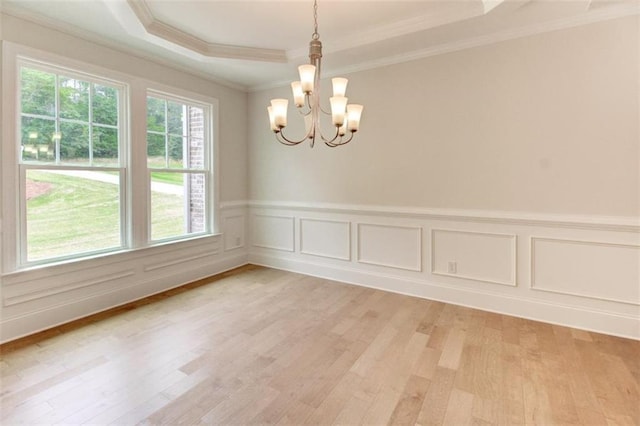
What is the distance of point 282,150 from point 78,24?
7.94 ft

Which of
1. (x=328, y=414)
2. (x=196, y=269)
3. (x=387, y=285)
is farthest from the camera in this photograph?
(x=196, y=269)

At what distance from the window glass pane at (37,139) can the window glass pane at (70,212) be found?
13cm

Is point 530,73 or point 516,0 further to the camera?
point 530,73

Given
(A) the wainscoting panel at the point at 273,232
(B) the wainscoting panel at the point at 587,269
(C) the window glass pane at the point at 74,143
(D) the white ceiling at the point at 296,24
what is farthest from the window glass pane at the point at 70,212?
(B) the wainscoting panel at the point at 587,269

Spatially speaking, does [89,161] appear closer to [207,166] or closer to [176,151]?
[176,151]

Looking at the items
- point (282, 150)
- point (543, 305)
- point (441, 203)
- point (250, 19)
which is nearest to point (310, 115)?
point (250, 19)

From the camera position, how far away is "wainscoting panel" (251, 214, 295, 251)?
14.6ft

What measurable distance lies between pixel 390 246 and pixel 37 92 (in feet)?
11.9

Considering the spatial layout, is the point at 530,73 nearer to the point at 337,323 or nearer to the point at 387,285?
the point at 387,285

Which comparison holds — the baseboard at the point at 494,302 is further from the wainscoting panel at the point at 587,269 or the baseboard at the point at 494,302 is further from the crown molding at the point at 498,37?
the crown molding at the point at 498,37

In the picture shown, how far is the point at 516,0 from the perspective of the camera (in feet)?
7.92

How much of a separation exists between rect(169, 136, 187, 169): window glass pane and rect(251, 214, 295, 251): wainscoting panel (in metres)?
1.32

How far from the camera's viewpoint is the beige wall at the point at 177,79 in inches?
103

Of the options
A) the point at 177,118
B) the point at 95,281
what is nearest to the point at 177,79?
the point at 177,118
